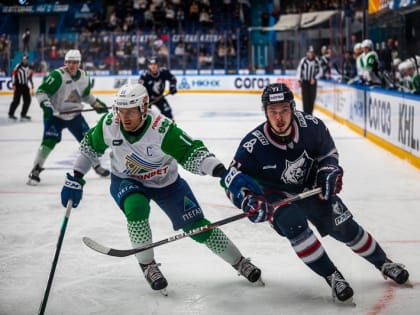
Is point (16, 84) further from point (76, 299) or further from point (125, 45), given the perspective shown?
point (76, 299)

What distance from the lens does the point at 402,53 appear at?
1002cm

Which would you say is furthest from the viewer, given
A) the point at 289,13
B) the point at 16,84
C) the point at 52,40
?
the point at 289,13

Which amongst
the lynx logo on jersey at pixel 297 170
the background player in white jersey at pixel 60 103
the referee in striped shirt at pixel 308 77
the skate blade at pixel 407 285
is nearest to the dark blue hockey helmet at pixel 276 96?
the lynx logo on jersey at pixel 297 170

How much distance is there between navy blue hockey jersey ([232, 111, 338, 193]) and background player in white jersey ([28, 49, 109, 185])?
3.84 metres

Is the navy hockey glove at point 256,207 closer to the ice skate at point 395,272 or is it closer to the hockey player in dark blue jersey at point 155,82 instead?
the ice skate at point 395,272

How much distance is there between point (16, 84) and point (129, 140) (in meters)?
10.8

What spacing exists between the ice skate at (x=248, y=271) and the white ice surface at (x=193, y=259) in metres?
0.05

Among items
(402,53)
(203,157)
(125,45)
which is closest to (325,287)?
(203,157)

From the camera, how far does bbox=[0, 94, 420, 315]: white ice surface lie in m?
3.36

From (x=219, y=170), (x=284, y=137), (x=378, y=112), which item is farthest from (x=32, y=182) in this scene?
(x=378, y=112)

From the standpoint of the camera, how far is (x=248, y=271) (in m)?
3.59

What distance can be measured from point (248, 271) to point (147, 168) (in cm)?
71

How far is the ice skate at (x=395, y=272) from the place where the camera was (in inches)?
137

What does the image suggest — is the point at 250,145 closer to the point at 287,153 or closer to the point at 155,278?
the point at 287,153
